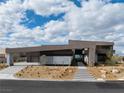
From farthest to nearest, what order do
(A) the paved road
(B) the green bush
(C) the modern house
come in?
(B) the green bush
(C) the modern house
(A) the paved road

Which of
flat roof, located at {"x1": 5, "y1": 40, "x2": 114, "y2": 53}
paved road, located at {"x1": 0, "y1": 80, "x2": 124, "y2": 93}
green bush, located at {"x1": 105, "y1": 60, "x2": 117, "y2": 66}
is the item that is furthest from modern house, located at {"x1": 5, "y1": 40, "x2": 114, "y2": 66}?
paved road, located at {"x1": 0, "y1": 80, "x2": 124, "y2": 93}

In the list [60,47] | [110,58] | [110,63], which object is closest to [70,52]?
[60,47]

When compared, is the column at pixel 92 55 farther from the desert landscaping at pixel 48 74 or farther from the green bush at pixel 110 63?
the desert landscaping at pixel 48 74

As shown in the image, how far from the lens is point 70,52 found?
52250 millimetres

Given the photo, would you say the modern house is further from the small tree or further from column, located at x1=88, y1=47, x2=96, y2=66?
the small tree

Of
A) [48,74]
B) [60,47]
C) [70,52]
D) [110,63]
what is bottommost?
[48,74]

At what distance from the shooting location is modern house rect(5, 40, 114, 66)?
4766 centimetres

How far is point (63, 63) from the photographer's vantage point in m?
49.1

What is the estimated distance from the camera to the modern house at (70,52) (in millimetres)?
47656

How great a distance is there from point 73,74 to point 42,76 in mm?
4099

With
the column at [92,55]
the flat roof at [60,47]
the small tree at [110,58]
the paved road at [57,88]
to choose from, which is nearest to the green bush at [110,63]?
the small tree at [110,58]

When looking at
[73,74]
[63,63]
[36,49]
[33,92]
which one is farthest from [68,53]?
[33,92]

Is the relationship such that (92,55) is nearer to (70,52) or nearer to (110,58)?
(110,58)

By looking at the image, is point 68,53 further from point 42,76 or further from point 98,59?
point 42,76
